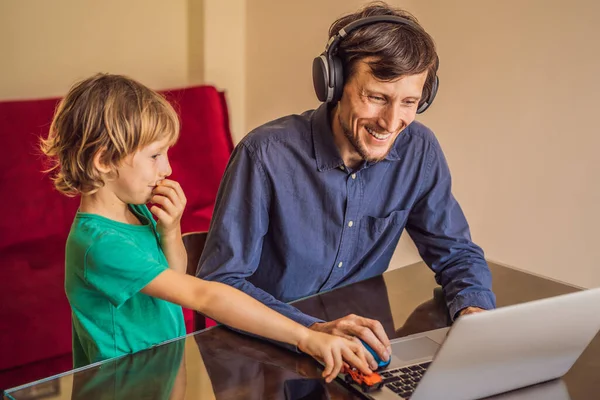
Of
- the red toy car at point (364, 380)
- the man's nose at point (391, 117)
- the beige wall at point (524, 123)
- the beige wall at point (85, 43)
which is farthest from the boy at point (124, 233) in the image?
the beige wall at point (85, 43)

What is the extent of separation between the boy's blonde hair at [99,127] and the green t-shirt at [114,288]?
0.09 m

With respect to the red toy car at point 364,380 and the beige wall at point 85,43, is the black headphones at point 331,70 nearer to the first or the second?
the red toy car at point 364,380

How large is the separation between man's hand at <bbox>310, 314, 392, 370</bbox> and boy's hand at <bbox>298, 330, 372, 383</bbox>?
0.05ft

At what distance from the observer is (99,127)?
50.8 inches

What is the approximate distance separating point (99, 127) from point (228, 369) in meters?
0.49

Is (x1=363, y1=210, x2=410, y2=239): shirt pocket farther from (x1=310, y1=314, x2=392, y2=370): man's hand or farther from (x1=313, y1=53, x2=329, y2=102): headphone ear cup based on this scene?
(x1=310, y1=314, x2=392, y2=370): man's hand

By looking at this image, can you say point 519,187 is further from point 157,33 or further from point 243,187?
point 157,33

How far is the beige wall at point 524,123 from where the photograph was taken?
2.14m

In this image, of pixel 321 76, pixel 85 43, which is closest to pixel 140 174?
pixel 321 76

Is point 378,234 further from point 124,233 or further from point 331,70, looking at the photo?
point 124,233

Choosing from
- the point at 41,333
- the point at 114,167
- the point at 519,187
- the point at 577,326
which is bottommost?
the point at 41,333

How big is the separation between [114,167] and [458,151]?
1496mm

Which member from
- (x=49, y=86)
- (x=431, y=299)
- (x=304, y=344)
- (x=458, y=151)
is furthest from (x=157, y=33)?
(x=304, y=344)

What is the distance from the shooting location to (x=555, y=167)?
221cm
